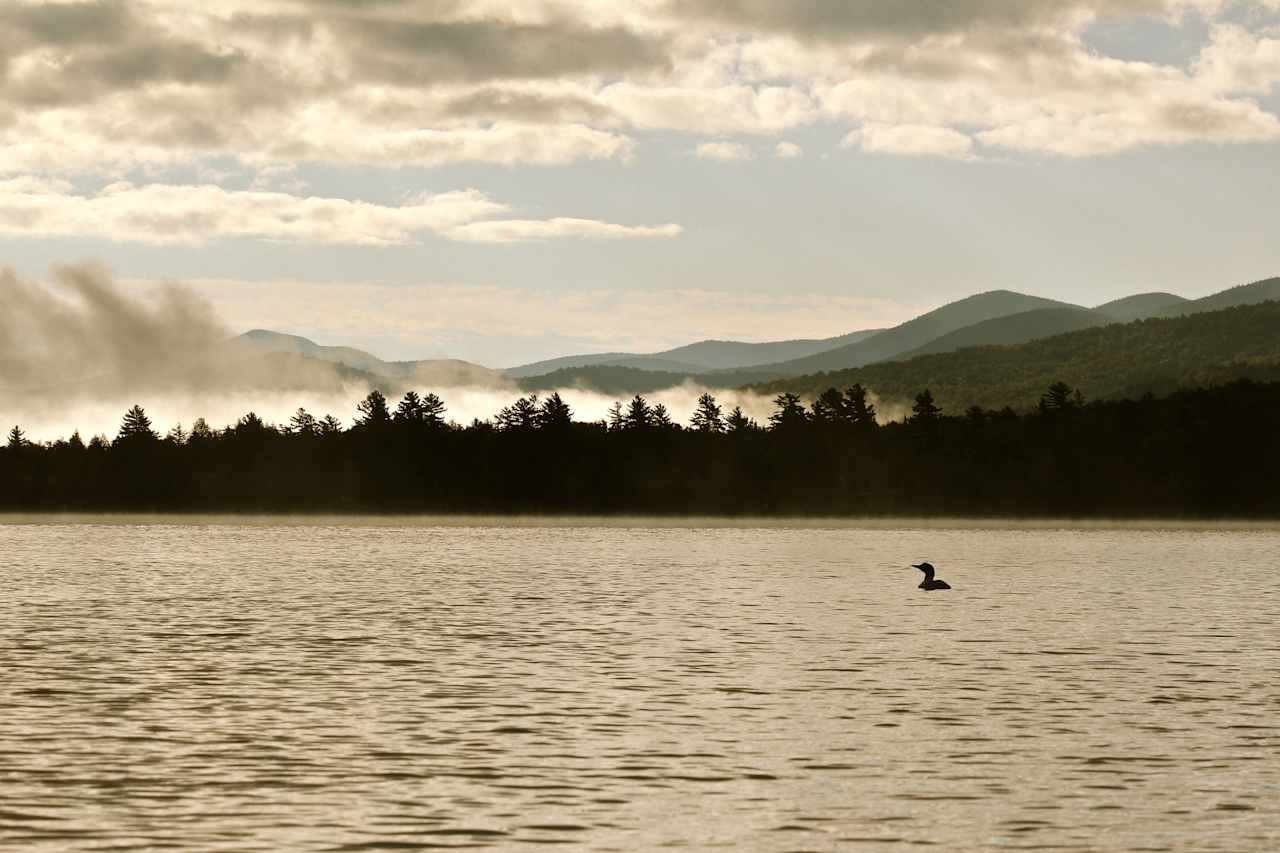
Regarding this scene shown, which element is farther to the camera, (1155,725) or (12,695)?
(12,695)

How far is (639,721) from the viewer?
3862 centimetres

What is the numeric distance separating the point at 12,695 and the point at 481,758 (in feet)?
51.0

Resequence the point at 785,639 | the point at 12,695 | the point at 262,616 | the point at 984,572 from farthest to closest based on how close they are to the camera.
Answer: the point at 984,572 → the point at 262,616 → the point at 785,639 → the point at 12,695

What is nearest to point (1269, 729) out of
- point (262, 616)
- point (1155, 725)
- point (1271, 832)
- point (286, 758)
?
point (1155, 725)

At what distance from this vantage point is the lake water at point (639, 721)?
2709 cm

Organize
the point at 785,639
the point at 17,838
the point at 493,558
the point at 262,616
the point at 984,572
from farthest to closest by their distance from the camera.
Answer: the point at 493,558
the point at 984,572
the point at 262,616
the point at 785,639
the point at 17,838

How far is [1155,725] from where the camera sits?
1511 inches

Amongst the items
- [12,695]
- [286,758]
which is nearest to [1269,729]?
[286,758]

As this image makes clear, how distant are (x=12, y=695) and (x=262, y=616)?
94.5 ft

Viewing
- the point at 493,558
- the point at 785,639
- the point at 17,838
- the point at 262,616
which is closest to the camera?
the point at 17,838

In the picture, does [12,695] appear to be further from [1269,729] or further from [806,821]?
[1269,729]

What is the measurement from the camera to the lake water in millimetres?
27094

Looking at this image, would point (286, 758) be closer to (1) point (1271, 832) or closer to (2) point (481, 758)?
(2) point (481, 758)

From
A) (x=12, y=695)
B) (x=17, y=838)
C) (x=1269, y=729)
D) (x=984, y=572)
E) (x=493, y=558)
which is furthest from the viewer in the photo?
(x=493, y=558)
